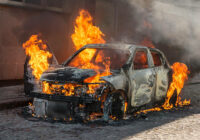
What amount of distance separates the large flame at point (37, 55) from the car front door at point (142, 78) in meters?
1.90

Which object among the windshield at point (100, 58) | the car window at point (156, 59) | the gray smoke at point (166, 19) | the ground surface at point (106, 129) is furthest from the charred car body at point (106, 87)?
the gray smoke at point (166, 19)

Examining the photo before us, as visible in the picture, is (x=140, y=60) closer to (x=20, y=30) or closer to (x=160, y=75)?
(x=160, y=75)

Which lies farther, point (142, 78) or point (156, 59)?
point (156, 59)

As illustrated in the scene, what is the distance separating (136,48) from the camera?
24.4ft

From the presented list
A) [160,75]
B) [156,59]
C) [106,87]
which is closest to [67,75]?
[106,87]

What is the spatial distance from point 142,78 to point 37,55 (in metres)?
2.38

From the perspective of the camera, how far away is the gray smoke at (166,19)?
16.7 m

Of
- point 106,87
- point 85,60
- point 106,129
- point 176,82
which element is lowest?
point 106,129

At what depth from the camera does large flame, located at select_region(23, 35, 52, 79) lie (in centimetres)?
713

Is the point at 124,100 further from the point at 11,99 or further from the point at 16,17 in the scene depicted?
the point at 16,17

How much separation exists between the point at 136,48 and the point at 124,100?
1.32 m

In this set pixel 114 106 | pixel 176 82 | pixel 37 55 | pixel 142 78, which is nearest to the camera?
pixel 114 106

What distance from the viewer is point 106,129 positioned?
599 centimetres

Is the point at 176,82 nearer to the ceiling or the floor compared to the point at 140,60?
nearer to the floor
